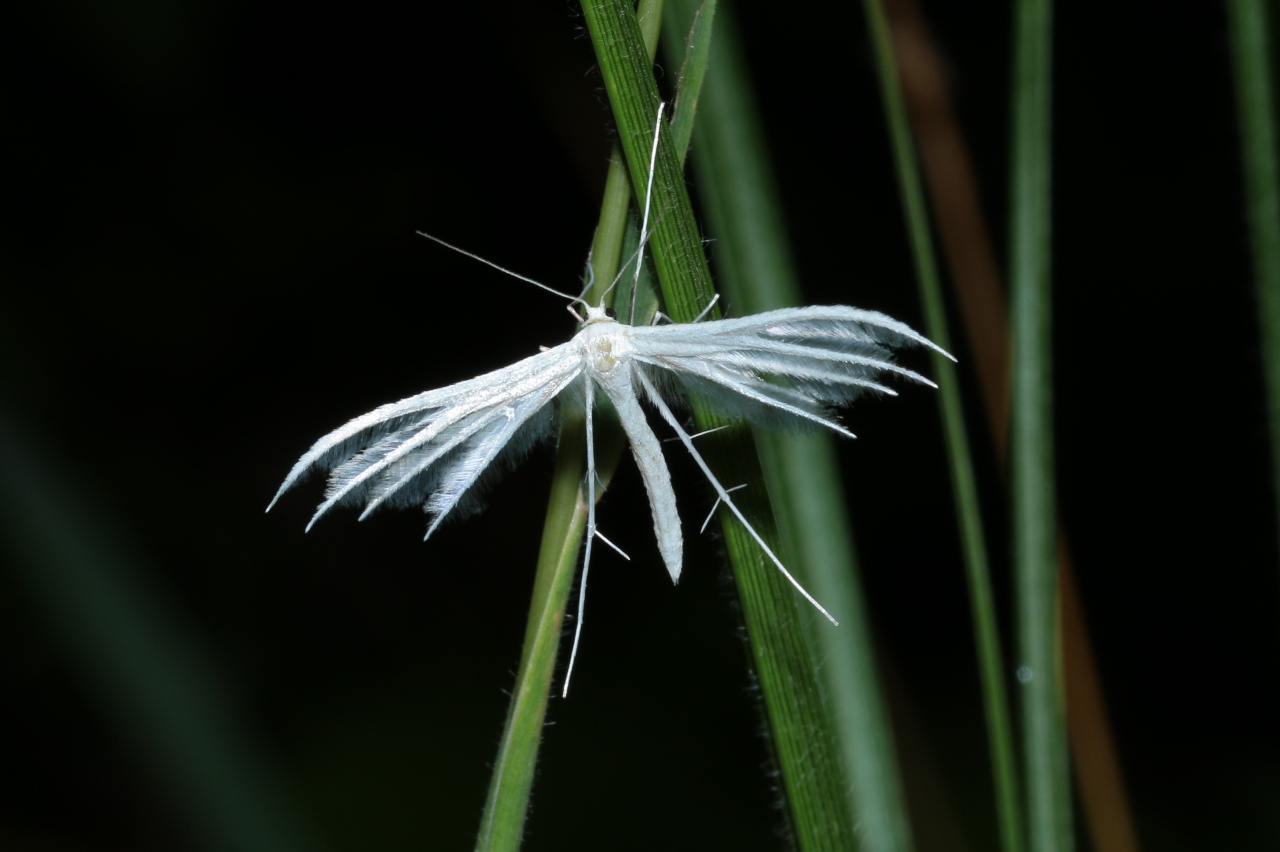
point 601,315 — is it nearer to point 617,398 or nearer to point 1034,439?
point 617,398

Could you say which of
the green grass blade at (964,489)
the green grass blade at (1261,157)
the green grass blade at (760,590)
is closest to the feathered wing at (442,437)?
the green grass blade at (760,590)

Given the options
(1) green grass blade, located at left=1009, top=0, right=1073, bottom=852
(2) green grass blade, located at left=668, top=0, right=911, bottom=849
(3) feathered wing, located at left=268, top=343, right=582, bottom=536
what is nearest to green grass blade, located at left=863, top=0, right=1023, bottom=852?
(1) green grass blade, located at left=1009, top=0, right=1073, bottom=852

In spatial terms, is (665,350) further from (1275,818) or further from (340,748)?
(1275,818)

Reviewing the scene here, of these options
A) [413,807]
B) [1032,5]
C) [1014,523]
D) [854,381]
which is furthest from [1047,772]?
[413,807]

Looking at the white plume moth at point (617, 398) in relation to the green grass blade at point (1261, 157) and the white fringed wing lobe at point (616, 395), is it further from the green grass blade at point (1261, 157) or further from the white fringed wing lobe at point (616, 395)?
the green grass blade at point (1261, 157)

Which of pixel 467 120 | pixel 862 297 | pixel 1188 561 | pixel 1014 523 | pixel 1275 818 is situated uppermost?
pixel 467 120

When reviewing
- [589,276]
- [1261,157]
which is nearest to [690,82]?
[589,276]
